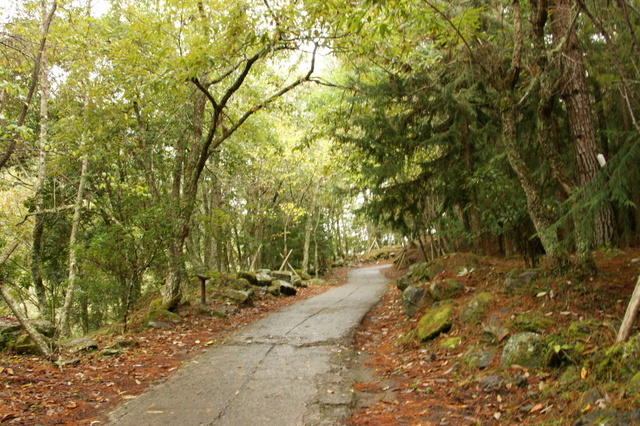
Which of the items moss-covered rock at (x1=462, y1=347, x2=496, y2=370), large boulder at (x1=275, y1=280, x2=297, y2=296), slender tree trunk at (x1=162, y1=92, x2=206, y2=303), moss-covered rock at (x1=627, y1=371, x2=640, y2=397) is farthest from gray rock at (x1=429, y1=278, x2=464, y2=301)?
large boulder at (x1=275, y1=280, x2=297, y2=296)

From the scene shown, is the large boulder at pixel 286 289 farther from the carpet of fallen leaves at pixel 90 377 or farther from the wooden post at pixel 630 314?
the wooden post at pixel 630 314

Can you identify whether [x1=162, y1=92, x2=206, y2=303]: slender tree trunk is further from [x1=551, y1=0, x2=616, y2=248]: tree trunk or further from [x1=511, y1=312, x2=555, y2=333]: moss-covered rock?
[x1=551, y1=0, x2=616, y2=248]: tree trunk

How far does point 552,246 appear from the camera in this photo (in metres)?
5.55

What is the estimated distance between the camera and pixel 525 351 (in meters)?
4.32

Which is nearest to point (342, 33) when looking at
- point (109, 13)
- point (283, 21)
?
point (283, 21)

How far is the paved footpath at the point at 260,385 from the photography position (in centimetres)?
409

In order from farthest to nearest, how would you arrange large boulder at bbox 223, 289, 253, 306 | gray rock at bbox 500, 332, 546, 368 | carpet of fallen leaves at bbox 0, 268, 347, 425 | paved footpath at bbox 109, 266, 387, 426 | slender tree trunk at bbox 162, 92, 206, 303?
large boulder at bbox 223, 289, 253, 306 < slender tree trunk at bbox 162, 92, 206, 303 < carpet of fallen leaves at bbox 0, 268, 347, 425 < gray rock at bbox 500, 332, 546, 368 < paved footpath at bbox 109, 266, 387, 426

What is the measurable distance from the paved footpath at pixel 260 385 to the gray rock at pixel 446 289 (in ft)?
6.20

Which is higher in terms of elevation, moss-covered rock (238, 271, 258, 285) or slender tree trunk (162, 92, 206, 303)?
slender tree trunk (162, 92, 206, 303)

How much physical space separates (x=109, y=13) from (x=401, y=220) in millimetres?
10916

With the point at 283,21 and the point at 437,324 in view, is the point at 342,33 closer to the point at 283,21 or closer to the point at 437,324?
the point at 283,21

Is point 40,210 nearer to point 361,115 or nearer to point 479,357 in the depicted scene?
point 361,115

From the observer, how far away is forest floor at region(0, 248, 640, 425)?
3807 mm

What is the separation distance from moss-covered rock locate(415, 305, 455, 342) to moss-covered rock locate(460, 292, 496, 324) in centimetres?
25
